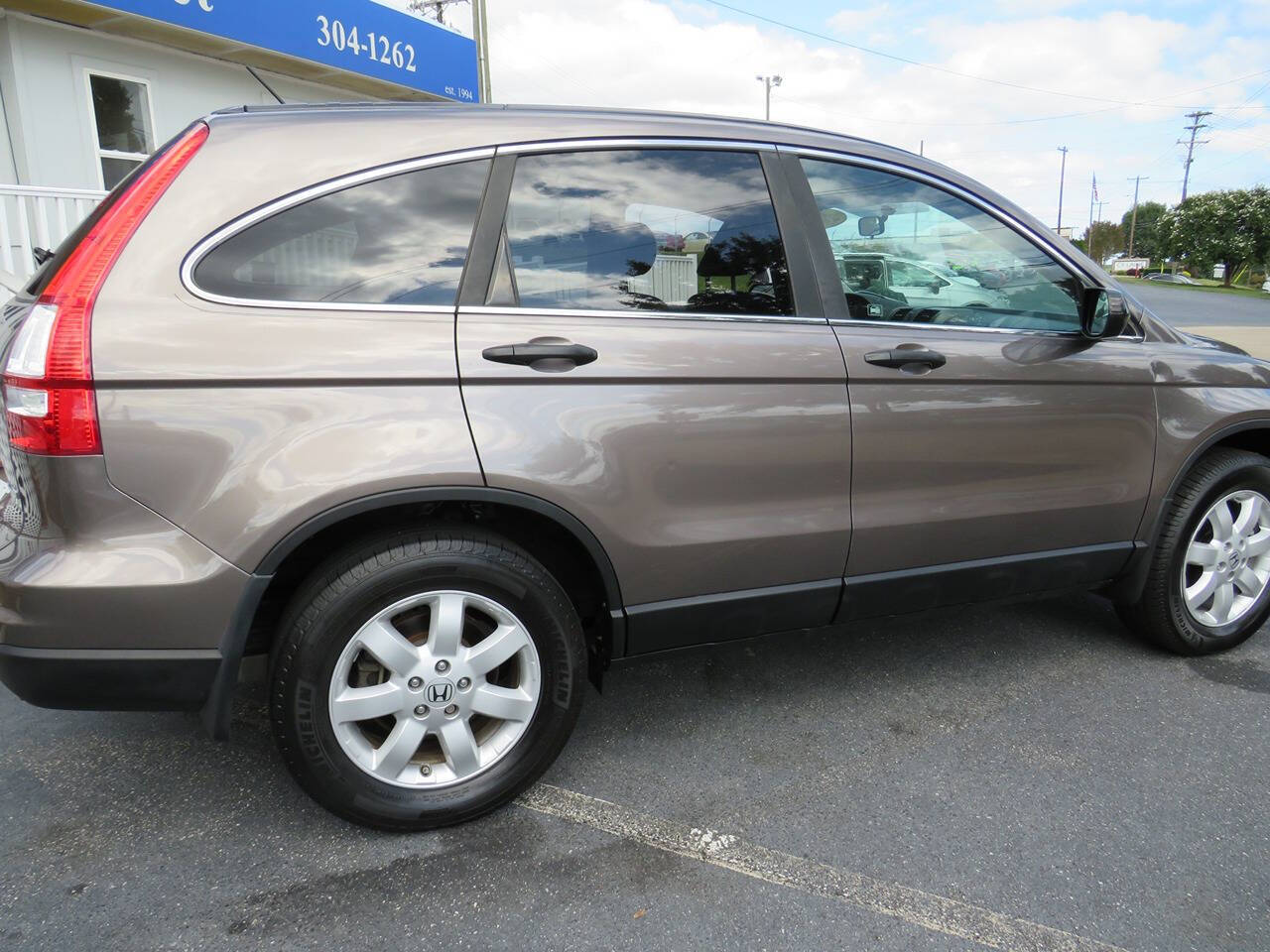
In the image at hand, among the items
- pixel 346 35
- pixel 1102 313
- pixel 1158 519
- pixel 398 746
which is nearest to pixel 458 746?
pixel 398 746

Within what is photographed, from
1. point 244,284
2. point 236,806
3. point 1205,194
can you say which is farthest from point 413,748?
point 1205,194

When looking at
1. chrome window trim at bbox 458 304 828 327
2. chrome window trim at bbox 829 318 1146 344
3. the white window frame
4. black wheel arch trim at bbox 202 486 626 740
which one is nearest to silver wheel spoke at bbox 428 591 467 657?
black wheel arch trim at bbox 202 486 626 740

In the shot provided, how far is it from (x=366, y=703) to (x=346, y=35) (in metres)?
9.06

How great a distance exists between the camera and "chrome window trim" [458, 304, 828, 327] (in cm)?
212

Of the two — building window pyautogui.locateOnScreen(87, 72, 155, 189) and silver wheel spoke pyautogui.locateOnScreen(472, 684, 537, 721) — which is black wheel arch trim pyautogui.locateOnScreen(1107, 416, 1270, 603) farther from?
building window pyautogui.locateOnScreen(87, 72, 155, 189)

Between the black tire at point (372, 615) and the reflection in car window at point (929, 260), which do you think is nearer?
the black tire at point (372, 615)

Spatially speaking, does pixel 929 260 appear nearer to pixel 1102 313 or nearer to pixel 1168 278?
pixel 1102 313

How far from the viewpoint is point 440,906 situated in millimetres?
1977

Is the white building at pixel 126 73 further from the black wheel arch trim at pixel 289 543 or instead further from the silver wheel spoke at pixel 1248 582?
the silver wheel spoke at pixel 1248 582

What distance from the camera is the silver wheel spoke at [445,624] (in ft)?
6.89

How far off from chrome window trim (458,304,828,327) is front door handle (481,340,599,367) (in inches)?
3.7

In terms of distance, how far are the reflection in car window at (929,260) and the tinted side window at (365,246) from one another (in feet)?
3.55

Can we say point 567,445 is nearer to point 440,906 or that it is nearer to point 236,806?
A: point 440,906

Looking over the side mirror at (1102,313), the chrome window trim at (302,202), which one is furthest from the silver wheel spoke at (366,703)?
the side mirror at (1102,313)
